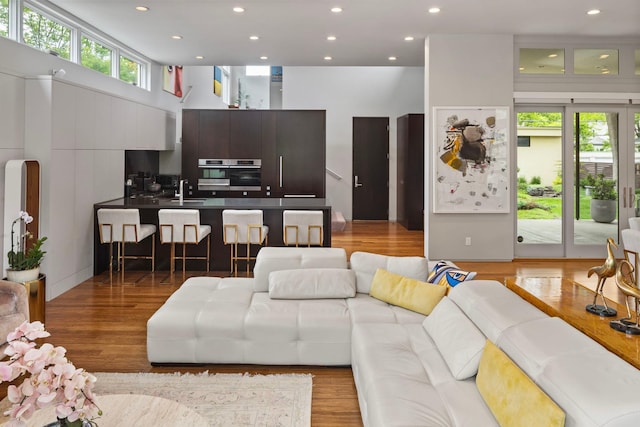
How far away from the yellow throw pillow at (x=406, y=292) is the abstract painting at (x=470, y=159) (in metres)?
3.46

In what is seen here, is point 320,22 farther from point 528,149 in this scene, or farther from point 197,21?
point 528,149

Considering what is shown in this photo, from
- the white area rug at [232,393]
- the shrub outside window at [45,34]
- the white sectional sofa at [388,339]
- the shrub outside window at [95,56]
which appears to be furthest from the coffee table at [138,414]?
the shrub outside window at [95,56]

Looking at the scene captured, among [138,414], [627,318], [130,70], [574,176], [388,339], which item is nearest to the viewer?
[138,414]

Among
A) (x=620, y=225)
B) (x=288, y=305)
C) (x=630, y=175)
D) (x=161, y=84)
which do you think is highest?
(x=161, y=84)

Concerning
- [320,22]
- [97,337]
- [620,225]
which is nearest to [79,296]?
[97,337]

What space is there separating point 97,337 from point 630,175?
7524 millimetres

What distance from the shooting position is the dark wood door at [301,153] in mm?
9617

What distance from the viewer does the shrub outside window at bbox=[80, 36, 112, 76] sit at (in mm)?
6828

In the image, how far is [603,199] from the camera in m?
7.64

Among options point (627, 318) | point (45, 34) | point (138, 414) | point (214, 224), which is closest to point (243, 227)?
point (214, 224)

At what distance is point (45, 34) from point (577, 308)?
619cm

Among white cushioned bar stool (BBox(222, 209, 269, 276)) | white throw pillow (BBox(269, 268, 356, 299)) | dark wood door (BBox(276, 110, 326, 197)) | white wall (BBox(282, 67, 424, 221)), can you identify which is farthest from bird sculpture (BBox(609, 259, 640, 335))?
white wall (BBox(282, 67, 424, 221))

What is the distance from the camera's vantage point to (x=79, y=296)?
5.60 metres

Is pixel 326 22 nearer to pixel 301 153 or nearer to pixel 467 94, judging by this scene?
pixel 467 94
